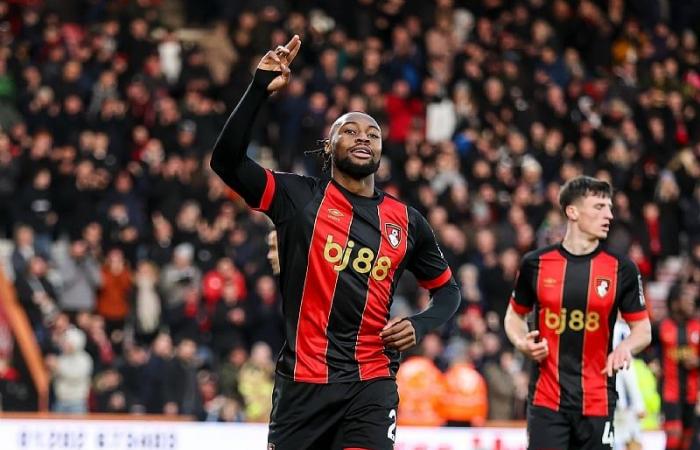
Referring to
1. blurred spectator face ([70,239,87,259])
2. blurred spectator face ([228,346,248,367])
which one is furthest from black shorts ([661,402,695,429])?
blurred spectator face ([70,239,87,259])

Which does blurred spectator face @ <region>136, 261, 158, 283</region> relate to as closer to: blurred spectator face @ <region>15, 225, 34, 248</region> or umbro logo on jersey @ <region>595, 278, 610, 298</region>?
blurred spectator face @ <region>15, 225, 34, 248</region>

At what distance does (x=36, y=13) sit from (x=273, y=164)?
4607 mm

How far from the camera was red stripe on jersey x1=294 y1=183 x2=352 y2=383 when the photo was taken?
22.7 ft

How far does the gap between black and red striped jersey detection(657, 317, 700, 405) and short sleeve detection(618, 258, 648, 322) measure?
5.97m

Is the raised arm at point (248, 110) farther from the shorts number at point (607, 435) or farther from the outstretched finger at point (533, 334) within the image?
the shorts number at point (607, 435)

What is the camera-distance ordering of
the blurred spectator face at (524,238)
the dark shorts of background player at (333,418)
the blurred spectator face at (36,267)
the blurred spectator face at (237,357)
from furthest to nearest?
the blurred spectator face at (524,238) < the blurred spectator face at (36,267) < the blurred spectator face at (237,357) < the dark shorts of background player at (333,418)

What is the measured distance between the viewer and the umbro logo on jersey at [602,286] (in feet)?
29.8

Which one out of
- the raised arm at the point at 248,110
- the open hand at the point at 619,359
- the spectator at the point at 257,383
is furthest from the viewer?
the spectator at the point at 257,383

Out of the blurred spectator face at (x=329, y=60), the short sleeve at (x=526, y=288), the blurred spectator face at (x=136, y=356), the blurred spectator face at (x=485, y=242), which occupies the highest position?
the blurred spectator face at (x=329, y=60)

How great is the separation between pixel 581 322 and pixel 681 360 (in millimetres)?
6304

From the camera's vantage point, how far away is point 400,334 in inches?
270

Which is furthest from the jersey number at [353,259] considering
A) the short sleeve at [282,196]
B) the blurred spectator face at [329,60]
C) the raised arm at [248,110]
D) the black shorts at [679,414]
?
the blurred spectator face at [329,60]

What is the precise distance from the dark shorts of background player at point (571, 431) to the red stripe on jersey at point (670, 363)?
19.3 feet

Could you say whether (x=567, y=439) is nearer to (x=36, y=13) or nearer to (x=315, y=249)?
(x=315, y=249)
